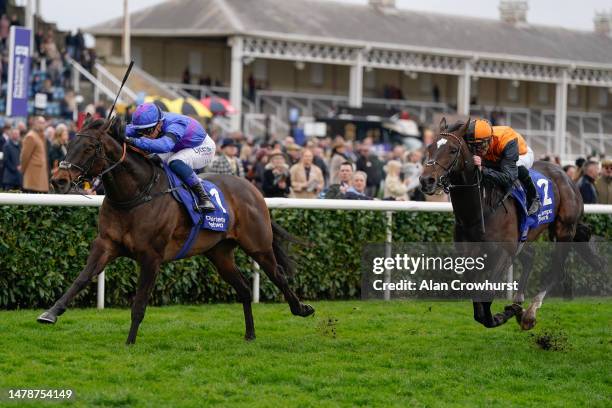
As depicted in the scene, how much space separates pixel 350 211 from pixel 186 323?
245cm

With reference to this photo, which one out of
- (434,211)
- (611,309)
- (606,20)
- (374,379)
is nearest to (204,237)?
(374,379)

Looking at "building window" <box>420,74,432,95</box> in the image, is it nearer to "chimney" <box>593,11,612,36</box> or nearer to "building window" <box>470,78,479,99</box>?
"building window" <box>470,78,479,99</box>

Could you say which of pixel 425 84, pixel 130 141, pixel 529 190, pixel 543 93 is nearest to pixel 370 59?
pixel 425 84

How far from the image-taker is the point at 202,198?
25.3 ft

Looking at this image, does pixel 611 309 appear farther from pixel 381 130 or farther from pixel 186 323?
pixel 381 130

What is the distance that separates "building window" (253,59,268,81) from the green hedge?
25777 millimetres

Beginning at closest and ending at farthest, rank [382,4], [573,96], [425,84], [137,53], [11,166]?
[11,166], [137,53], [382,4], [425,84], [573,96]

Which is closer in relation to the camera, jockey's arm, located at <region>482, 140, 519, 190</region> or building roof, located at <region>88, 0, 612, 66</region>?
jockey's arm, located at <region>482, 140, 519, 190</region>

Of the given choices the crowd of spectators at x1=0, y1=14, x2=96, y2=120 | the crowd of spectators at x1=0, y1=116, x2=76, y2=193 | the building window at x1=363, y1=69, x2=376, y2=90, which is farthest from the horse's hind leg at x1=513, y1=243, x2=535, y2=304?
the building window at x1=363, y1=69, x2=376, y2=90

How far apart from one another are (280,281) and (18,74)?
23.8 feet

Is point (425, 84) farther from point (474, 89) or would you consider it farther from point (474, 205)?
point (474, 205)

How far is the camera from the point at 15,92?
14.1 meters

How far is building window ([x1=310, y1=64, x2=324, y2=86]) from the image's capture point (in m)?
38.2

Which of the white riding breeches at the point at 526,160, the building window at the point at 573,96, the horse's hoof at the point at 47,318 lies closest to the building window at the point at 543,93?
the building window at the point at 573,96
